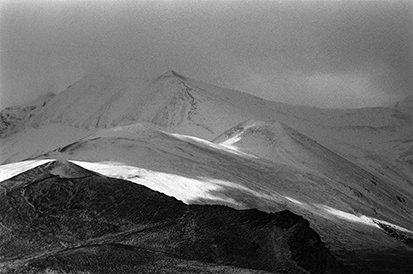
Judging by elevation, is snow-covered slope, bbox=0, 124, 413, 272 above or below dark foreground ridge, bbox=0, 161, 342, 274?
below

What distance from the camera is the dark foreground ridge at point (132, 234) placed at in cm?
4541

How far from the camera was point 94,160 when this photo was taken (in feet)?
316

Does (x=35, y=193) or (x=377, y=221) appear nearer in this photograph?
(x=35, y=193)

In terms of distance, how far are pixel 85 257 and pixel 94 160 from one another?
→ 52.7 meters

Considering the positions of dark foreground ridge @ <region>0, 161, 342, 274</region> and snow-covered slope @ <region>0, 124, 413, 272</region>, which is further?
snow-covered slope @ <region>0, 124, 413, 272</region>

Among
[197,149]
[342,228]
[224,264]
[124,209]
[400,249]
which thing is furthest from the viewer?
[197,149]

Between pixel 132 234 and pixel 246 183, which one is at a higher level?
pixel 132 234

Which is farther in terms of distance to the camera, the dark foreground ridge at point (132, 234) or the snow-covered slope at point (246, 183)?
the snow-covered slope at point (246, 183)

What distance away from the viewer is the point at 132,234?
53688mm

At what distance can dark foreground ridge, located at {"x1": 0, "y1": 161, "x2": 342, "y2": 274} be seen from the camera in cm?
4541

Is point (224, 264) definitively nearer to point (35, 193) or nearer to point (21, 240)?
point (21, 240)

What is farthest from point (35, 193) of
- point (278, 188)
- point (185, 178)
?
point (278, 188)

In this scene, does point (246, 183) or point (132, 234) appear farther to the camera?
point (246, 183)

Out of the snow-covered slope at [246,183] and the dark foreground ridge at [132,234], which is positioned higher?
the dark foreground ridge at [132,234]
